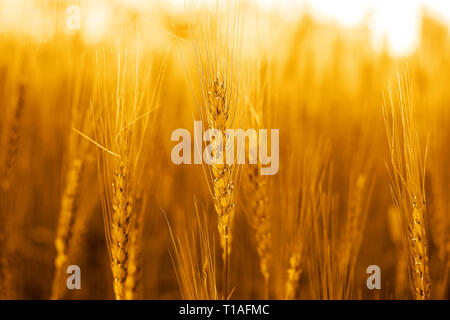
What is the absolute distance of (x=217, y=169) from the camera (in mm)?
872

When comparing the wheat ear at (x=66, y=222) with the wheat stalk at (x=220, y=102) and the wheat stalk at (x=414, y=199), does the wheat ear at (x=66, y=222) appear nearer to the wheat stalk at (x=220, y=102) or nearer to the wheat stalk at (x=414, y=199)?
the wheat stalk at (x=220, y=102)

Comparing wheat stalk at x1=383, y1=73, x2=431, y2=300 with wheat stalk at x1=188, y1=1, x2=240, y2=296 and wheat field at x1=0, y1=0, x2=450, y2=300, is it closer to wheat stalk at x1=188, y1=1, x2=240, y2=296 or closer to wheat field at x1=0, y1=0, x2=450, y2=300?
wheat field at x1=0, y1=0, x2=450, y2=300

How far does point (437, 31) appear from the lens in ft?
8.30

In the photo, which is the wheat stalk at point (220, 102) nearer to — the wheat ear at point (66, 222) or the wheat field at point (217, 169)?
the wheat field at point (217, 169)

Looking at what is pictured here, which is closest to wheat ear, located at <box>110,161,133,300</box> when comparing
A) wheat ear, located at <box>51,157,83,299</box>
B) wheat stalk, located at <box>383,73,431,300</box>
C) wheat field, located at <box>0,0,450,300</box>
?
wheat field, located at <box>0,0,450,300</box>

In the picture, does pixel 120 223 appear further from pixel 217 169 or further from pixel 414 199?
pixel 414 199

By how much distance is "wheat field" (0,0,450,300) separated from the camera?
923mm

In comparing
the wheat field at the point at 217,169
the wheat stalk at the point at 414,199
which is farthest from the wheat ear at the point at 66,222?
the wheat stalk at the point at 414,199

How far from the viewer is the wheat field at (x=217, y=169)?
3.03 feet

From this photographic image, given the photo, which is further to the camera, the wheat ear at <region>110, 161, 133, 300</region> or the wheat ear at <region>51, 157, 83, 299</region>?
the wheat ear at <region>51, 157, 83, 299</region>

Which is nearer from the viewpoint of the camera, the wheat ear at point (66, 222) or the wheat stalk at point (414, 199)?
the wheat stalk at point (414, 199)
